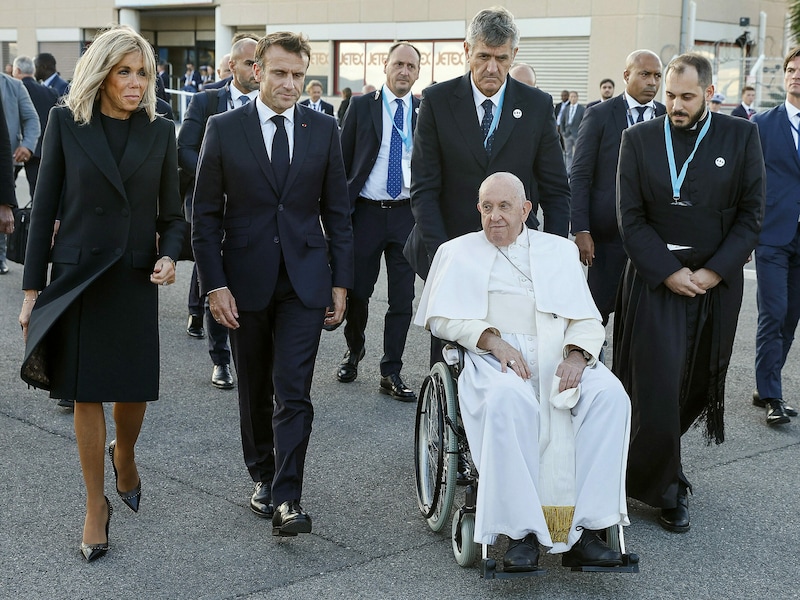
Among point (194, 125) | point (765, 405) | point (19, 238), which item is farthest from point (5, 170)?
point (765, 405)

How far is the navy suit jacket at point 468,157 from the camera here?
5.40m

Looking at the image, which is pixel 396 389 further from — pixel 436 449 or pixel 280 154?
pixel 280 154

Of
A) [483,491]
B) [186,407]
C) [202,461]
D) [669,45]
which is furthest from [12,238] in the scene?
[669,45]

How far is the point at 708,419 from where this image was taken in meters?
5.35

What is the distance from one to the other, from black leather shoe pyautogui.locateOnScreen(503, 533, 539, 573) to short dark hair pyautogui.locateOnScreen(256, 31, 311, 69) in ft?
6.96

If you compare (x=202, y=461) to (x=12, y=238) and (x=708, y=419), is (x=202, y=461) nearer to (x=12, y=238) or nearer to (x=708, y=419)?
(x=12, y=238)

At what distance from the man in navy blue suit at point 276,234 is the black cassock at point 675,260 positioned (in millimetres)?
1398

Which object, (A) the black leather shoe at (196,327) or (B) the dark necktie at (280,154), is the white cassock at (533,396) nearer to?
(B) the dark necktie at (280,154)

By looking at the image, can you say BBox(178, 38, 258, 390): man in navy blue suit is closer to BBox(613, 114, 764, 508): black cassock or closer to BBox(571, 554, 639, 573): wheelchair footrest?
BBox(613, 114, 764, 508): black cassock

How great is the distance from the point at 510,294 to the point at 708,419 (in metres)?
1.32

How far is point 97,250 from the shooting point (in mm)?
4441

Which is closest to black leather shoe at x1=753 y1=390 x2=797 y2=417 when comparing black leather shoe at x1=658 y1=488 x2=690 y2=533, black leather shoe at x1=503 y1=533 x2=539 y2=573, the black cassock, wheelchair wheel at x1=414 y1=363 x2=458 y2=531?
the black cassock

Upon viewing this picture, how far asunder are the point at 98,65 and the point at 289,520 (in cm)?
194

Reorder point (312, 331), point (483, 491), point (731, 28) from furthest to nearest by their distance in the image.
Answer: point (731, 28) < point (312, 331) < point (483, 491)
